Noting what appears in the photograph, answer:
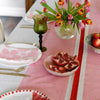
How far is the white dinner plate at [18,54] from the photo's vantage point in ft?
2.97

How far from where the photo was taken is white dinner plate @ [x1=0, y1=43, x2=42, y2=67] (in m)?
0.91

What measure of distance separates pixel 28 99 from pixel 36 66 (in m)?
0.25

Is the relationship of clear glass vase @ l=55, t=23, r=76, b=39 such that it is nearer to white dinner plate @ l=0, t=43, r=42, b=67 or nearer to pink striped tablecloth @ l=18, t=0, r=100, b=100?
pink striped tablecloth @ l=18, t=0, r=100, b=100

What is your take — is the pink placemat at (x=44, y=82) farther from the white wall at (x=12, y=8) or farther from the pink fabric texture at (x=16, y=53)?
the white wall at (x=12, y=8)

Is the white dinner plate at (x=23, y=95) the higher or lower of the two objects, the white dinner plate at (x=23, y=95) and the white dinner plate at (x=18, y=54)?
the lower

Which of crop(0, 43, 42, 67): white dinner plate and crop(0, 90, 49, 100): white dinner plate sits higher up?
crop(0, 43, 42, 67): white dinner plate

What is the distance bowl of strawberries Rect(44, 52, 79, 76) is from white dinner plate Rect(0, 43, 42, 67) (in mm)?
78

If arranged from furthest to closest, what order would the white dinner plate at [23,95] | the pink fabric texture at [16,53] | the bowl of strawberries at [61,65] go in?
the pink fabric texture at [16,53] → the bowl of strawberries at [61,65] → the white dinner plate at [23,95]

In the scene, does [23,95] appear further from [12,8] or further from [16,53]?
[12,8]

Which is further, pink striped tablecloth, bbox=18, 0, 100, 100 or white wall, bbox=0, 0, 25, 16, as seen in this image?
white wall, bbox=0, 0, 25, 16

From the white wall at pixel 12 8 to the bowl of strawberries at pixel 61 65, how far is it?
107 inches

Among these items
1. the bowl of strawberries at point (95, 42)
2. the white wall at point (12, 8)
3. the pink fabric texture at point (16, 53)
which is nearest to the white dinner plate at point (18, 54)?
the pink fabric texture at point (16, 53)

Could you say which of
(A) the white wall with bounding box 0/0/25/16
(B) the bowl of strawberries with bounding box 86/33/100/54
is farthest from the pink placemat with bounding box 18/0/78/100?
(A) the white wall with bounding box 0/0/25/16

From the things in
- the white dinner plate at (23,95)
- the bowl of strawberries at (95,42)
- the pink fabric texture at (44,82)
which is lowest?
the pink fabric texture at (44,82)
